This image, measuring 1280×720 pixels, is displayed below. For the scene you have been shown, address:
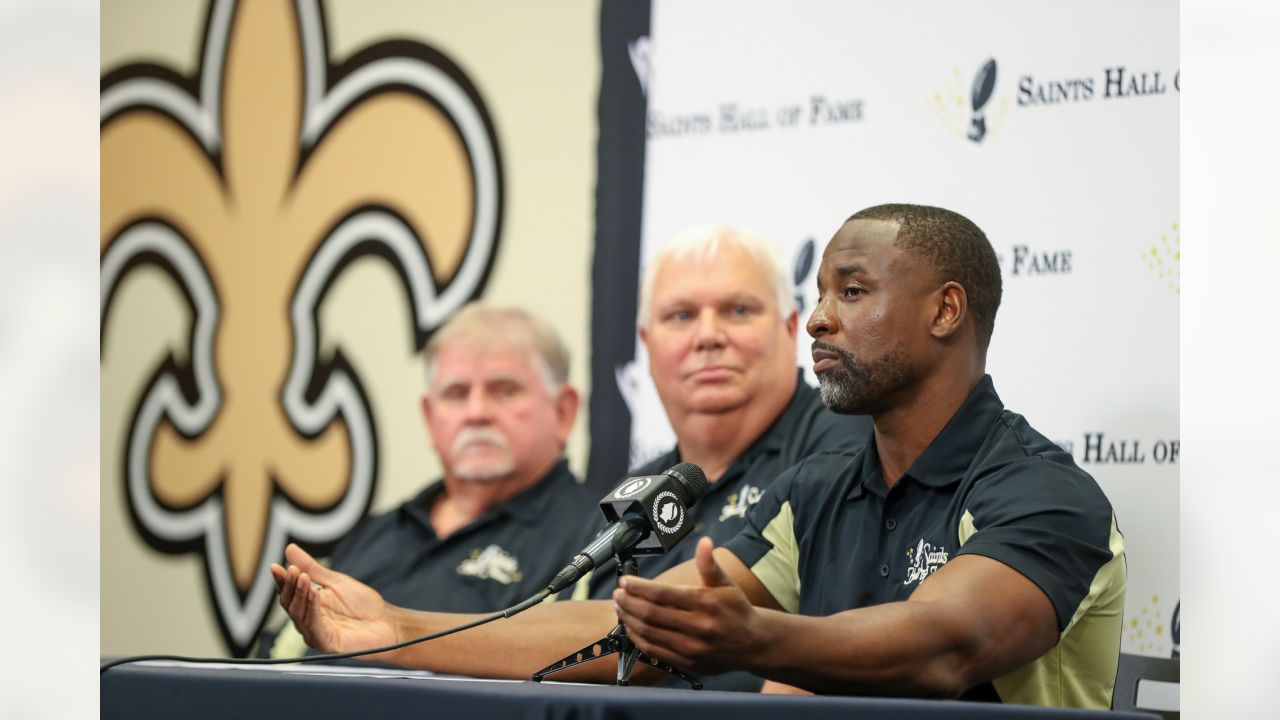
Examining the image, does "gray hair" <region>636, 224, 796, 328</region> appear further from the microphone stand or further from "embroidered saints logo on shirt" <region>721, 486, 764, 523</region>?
the microphone stand

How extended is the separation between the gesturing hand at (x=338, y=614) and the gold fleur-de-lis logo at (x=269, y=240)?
5.70ft

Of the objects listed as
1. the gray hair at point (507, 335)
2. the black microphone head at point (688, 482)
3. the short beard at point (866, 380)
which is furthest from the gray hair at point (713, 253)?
the black microphone head at point (688, 482)

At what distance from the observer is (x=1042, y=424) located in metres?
2.93

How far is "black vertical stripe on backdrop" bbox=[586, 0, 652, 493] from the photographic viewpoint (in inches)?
140

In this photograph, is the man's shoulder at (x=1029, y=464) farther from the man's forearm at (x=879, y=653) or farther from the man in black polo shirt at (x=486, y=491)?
the man in black polo shirt at (x=486, y=491)

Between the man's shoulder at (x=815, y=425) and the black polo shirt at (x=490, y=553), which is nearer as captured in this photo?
the man's shoulder at (x=815, y=425)

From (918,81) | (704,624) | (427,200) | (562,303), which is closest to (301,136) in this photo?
(427,200)

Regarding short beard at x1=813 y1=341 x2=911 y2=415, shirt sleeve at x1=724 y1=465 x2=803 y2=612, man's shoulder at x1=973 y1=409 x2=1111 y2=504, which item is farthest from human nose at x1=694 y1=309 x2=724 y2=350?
man's shoulder at x1=973 y1=409 x2=1111 y2=504

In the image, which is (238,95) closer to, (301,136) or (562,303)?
(301,136)

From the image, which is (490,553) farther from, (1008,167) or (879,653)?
(879,653)

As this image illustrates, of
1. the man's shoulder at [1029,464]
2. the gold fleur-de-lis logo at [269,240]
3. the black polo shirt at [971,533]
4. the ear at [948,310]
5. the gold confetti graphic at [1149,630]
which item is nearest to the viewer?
the black polo shirt at [971,533]

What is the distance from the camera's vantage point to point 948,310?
2.32 meters

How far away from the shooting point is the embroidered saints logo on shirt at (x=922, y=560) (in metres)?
2.11
